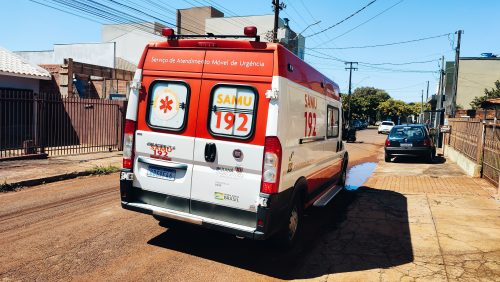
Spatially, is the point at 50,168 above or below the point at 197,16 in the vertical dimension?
below

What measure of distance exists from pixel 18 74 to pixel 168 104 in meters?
15.0

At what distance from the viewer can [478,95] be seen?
47.1 m

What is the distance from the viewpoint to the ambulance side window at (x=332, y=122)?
23.1 feet

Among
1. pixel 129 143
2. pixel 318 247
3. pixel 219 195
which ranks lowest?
pixel 318 247

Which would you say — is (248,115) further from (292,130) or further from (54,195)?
(54,195)

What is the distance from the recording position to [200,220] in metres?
4.51

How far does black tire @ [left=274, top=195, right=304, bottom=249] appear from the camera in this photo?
492 centimetres

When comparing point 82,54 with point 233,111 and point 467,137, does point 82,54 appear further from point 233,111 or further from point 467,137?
point 233,111

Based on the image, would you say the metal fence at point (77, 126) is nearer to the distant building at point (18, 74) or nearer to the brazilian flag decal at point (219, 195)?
the distant building at point (18, 74)

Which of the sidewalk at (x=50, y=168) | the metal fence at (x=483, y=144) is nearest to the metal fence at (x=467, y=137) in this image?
the metal fence at (x=483, y=144)

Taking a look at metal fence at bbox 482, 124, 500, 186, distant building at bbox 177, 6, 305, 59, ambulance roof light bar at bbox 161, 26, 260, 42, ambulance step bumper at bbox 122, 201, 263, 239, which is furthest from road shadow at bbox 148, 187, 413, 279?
distant building at bbox 177, 6, 305, 59

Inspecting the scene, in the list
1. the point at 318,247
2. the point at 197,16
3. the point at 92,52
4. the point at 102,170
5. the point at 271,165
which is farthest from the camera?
the point at 197,16

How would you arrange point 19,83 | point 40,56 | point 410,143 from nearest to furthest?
point 410,143, point 19,83, point 40,56

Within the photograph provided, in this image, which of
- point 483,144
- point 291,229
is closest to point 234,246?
point 291,229
